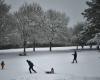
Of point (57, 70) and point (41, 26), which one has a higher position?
point (41, 26)

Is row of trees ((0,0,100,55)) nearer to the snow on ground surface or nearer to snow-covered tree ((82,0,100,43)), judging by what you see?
snow-covered tree ((82,0,100,43))

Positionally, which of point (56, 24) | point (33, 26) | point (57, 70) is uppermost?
point (56, 24)

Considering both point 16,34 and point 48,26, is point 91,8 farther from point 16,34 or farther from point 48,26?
point 48,26

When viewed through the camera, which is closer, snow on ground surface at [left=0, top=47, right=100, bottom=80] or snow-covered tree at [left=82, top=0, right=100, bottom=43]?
snow on ground surface at [left=0, top=47, right=100, bottom=80]

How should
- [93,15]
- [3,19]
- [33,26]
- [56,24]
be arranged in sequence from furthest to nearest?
[56,24] < [33,26] < [3,19] < [93,15]

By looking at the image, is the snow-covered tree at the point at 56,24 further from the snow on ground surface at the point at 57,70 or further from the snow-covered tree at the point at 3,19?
the snow on ground surface at the point at 57,70

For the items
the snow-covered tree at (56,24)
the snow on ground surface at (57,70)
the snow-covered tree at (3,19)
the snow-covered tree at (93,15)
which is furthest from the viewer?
the snow-covered tree at (56,24)

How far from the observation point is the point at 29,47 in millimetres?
66125

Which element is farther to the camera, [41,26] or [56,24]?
[56,24]

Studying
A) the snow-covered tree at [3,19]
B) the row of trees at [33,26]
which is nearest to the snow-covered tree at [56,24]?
the row of trees at [33,26]

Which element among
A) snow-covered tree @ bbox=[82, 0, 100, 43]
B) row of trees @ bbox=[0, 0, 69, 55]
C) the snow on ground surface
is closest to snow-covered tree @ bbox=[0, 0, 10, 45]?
row of trees @ bbox=[0, 0, 69, 55]

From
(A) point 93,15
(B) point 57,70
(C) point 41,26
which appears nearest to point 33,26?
(C) point 41,26

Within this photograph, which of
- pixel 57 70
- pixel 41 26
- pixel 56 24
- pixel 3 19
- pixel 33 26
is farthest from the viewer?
pixel 56 24

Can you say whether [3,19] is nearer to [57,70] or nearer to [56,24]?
[56,24]
